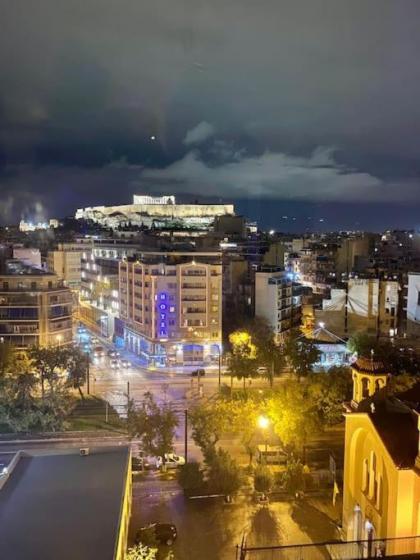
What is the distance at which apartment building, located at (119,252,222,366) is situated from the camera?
27.2 meters

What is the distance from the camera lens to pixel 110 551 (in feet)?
23.6

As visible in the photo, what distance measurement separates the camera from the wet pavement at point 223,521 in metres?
9.74

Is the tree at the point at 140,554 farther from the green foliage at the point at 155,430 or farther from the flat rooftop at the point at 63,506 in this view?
the green foliage at the point at 155,430

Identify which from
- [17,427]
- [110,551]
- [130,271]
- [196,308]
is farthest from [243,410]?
[130,271]

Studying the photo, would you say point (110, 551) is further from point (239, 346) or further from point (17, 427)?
point (239, 346)

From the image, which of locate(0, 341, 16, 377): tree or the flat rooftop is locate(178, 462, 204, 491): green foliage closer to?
the flat rooftop

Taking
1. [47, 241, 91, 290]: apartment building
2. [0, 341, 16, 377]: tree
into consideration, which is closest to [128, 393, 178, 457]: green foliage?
[0, 341, 16, 377]: tree

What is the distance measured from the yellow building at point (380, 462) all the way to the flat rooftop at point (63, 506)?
12.6ft

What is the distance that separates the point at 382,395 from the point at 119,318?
2419 centimetres

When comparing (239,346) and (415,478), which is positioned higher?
(415,478)

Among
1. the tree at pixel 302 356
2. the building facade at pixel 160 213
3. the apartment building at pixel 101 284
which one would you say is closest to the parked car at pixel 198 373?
the tree at pixel 302 356

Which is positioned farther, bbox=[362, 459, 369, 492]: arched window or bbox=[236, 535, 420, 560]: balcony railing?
bbox=[362, 459, 369, 492]: arched window

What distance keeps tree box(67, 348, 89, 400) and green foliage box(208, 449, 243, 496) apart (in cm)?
834

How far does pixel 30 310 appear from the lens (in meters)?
22.2
